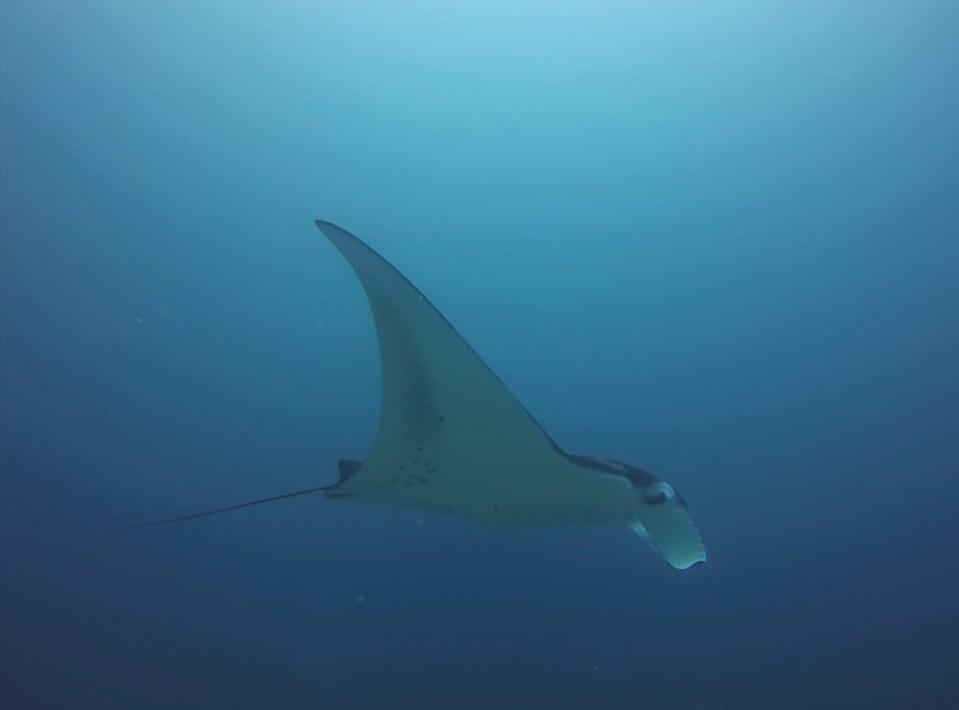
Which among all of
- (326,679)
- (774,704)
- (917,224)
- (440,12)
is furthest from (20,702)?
(917,224)

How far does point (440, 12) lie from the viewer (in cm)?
724

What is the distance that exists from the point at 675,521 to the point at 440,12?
20.4 ft

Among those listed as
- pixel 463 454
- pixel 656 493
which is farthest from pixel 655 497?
pixel 463 454

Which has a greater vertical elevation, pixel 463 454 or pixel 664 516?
pixel 463 454

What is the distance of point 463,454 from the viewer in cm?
280

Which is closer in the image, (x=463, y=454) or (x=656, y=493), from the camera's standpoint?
(x=656, y=493)

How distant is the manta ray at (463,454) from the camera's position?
2.42 m

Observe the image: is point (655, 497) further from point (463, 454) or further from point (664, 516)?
point (463, 454)

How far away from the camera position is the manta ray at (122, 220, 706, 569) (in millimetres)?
2424

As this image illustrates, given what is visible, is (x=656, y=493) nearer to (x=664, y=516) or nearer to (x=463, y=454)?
(x=664, y=516)

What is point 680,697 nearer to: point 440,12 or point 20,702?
point 20,702

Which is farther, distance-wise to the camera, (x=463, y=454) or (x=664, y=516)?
(x=463, y=454)

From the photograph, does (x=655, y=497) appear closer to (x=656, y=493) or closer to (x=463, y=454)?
(x=656, y=493)

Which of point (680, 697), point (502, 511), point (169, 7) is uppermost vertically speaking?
point (169, 7)
